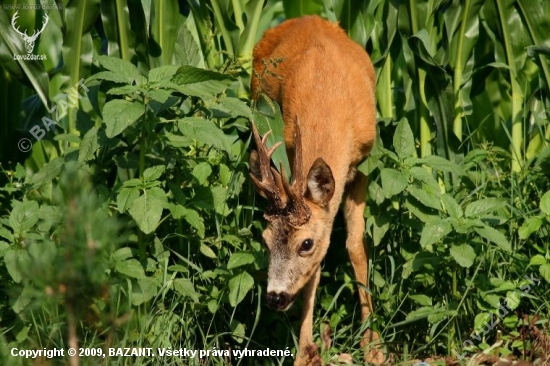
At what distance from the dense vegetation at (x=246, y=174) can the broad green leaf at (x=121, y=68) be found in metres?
0.02

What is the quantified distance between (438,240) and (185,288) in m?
1.59

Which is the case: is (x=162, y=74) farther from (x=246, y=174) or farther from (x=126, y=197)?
(x=246, y=174)

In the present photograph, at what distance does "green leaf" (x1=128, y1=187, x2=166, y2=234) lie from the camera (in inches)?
205

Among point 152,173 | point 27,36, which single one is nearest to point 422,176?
point 152,173

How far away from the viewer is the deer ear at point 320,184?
539 centimetres

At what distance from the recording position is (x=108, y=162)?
6.05 meters

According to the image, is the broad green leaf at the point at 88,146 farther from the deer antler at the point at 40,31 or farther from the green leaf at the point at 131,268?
the deer antler at the point at 40,31

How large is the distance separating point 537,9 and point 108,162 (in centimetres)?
338

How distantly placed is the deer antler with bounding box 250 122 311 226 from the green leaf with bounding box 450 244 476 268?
921mm

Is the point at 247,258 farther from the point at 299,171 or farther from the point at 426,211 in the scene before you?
the point at 426,211

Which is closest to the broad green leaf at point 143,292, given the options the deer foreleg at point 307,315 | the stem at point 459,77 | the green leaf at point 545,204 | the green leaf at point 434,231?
the deer foreleg at point 307,315

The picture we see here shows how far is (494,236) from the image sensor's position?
5496 millimetres

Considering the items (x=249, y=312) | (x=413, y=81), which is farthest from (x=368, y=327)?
(x=413, y=81)

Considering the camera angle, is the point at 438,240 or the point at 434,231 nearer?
the point at 434,231
